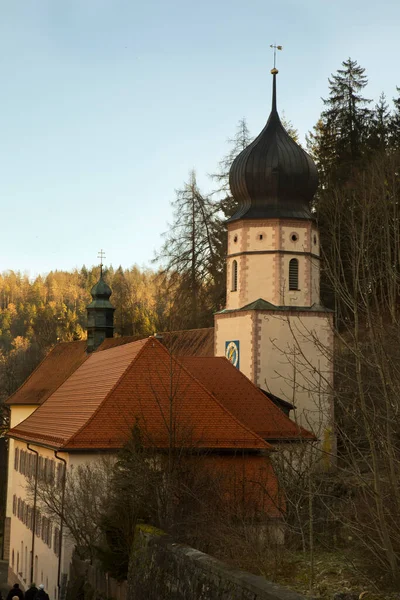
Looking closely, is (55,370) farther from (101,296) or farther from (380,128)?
(380,128)

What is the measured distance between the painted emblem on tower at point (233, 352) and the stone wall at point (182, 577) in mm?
16438

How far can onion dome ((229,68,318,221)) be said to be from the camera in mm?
32062

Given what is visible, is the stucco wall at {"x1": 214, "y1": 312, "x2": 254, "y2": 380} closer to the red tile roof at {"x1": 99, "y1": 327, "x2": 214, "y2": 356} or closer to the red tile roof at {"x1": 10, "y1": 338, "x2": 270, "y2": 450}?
the red tile roof at {"x1": 99, "y1": 327, "x2": 214, "y2": 356}

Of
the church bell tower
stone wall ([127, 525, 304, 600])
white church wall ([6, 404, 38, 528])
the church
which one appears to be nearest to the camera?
stone wall ([127, 525, 304, 600])

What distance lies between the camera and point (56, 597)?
23.5 m

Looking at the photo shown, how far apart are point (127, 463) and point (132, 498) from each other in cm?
114

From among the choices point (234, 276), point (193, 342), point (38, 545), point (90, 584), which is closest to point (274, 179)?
point (234, 276)

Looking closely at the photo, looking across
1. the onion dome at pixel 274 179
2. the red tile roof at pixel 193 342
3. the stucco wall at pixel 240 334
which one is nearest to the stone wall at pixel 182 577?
the stucco wall at pixel 240 334

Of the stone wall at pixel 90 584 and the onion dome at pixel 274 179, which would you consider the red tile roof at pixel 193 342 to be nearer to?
the onion dome at pixel 274 179

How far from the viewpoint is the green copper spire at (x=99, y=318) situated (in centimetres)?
4994

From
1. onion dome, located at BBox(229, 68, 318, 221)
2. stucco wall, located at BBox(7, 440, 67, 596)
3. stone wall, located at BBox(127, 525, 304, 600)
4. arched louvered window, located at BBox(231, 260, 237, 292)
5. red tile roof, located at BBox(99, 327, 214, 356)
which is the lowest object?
stucco wall, located at BBox(7, 440, 67, 596)

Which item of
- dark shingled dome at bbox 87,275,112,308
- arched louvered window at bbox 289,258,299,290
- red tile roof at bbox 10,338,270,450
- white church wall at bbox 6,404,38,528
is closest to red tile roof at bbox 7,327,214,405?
white church wall at bbox 6,404,38,528

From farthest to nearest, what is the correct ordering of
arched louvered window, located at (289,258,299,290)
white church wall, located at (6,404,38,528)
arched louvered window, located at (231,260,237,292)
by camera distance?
1. white church wall, located at (6,404,38,528)
2. arched louvered window, located at (231,260,237,292)
3. arched louvered window, located at (289,258,299,290)

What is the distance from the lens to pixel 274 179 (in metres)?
32.1
